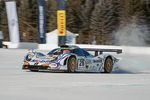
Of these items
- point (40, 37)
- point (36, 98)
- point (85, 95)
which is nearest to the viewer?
point (36, 98)

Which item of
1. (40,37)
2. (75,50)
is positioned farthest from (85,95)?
(40,37)

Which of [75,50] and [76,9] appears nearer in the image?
[75,50]

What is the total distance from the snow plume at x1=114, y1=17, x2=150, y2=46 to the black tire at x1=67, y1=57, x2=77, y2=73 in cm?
2747

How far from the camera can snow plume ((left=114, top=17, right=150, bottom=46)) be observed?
4696 cm

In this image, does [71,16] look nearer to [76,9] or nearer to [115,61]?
[76,9]

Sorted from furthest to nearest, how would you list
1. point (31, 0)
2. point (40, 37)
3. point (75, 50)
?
point (31, 0), point (40, 37), point (75, 50)

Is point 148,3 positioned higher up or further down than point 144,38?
higher up

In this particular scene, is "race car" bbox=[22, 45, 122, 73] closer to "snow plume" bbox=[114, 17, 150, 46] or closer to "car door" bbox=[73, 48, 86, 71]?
"car door" bbox=[73, 48, 86, 71]

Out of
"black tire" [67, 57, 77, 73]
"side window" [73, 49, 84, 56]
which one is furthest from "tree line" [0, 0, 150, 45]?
"black tire" [67, 57, 77, 73]

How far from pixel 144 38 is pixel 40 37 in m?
14.9

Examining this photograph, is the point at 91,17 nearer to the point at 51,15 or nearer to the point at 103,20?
the point at 103,20

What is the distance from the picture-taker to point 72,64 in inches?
672

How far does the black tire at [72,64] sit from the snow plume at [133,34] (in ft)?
90.1

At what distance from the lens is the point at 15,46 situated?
130 ft
